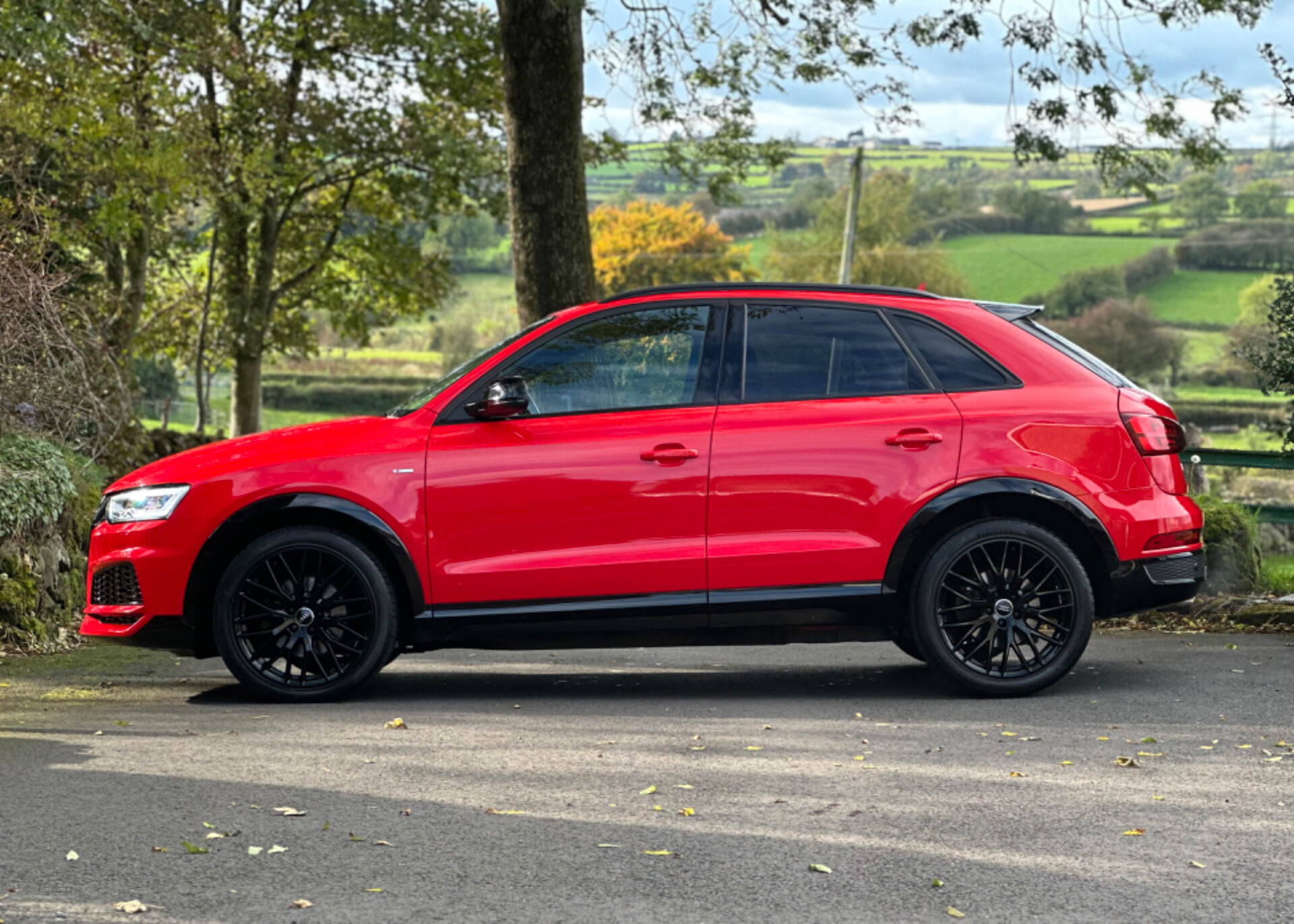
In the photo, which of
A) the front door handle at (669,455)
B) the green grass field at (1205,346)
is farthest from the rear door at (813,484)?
the green grass field at (1205,346)

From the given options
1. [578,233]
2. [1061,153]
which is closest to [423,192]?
[1061,153]

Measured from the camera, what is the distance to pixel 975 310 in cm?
779

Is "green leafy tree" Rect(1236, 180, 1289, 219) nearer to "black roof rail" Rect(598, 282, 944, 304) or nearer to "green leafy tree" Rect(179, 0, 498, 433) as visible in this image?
"green leafy tree" Rect(179, 0, 498, 433)

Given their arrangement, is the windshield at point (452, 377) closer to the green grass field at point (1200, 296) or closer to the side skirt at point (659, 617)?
the side skirt at point (659, 617)

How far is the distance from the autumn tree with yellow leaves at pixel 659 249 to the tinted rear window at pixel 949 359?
83619 millimetres

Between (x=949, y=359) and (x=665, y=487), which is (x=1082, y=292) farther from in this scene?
(x=665, y=487)

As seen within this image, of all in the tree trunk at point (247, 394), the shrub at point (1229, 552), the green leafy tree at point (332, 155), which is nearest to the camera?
the shrub at point (1229, 552)

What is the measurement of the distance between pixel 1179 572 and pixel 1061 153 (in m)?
10.3

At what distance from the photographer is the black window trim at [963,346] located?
24.9 ft

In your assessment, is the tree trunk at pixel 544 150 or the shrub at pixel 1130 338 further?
the shrub at pixel 1130 338

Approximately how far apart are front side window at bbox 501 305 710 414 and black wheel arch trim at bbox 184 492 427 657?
88 centimetres

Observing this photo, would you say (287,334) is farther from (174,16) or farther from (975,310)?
(975,310)

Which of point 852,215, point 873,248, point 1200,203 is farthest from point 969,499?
point 1200,203

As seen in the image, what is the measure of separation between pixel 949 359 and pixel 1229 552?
3961mm
